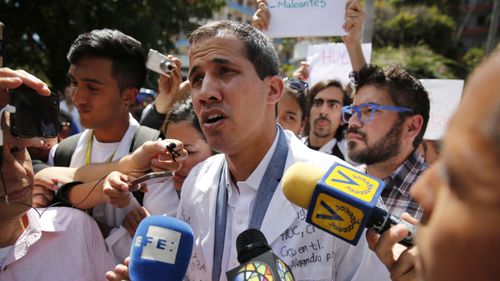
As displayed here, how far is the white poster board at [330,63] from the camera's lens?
13.5ft

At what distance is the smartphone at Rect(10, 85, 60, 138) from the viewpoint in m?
1.45

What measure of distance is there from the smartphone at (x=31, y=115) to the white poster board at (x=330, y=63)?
9.98 feet

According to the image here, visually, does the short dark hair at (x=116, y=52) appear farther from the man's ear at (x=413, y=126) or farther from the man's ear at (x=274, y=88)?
the man's ear at (x=413, y=126)

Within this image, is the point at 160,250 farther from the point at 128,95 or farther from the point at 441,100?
the point at 441,100

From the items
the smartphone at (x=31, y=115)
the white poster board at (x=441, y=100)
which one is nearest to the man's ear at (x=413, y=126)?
the white poster board at (x=441, y=100)

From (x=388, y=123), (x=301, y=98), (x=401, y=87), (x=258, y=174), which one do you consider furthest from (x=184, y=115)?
(x=301, y=98)

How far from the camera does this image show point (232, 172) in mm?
1897

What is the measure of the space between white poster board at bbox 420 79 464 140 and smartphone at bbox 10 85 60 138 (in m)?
2.98

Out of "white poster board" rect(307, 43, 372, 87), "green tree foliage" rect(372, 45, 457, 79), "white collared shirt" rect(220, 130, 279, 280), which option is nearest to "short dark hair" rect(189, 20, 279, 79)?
"white collared shirt" rect(220, 130, 279, 280)

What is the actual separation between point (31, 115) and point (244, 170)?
868mm

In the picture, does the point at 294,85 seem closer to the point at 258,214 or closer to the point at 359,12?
the point at 359,12

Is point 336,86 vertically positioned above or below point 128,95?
below

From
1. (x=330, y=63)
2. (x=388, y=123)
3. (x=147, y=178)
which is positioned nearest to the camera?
(x=147, y=178)

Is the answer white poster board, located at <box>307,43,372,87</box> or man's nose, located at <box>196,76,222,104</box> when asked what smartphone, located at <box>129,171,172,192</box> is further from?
white poster board, located at <box>307,43,372,87</box>
